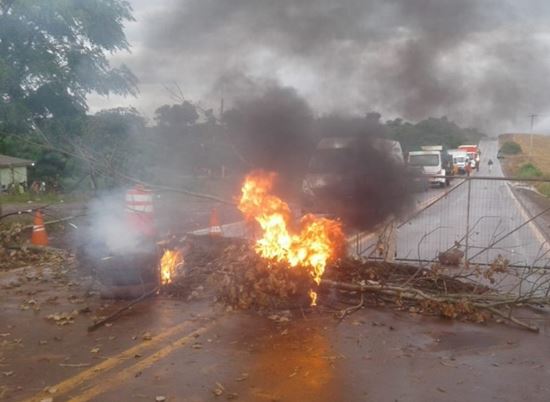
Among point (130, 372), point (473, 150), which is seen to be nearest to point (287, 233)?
point (130, 372)

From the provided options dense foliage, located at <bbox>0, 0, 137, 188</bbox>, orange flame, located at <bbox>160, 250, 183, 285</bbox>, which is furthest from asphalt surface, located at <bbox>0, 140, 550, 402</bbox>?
dense foliage, located at <bbox>0, 0, 137, 188</bbox>

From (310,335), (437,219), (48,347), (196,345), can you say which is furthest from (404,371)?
(437,219)

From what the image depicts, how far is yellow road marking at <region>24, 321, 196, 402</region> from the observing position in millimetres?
4059

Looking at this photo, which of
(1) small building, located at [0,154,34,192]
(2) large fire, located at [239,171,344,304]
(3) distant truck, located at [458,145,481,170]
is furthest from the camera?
(1) small building, located at [0,154,34,192]

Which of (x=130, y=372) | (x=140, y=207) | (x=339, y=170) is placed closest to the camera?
(x=130, y=372)

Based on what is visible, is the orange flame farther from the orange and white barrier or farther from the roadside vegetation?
the roadside vegetation

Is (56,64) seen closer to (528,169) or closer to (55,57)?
(55,57)

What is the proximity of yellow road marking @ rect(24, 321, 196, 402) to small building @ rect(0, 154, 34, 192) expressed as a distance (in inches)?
1001

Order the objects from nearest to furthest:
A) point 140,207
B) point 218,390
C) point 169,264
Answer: point 218,390 → point 169,264 → point 140,207

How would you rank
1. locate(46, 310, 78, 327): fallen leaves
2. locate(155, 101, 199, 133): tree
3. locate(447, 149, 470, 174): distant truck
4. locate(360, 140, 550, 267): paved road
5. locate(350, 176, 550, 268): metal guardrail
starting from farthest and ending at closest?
locate(447, 149, 470, 174): distant truck, locate(360, 140, 550, 267): paved road, locate(350, 176, 550, 268): metal guardrail, locate(155, 101, 199, 133): tree, locate(46, 310, 78, 327): fallen leaves

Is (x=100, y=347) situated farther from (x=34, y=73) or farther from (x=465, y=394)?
(x=34, y=73)

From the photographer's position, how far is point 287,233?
690 cm

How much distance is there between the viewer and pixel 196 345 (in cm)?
505

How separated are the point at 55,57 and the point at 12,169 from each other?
1474 cm
